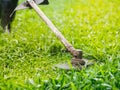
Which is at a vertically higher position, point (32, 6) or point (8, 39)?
point (32, 6)

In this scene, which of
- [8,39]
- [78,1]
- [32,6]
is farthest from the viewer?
[78,1]

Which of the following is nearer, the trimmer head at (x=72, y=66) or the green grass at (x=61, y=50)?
the green grass at (x=61, y=50)

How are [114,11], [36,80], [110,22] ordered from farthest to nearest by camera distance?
[114,11] → [110,22] → [36,80]

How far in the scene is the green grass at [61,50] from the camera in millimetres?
4082

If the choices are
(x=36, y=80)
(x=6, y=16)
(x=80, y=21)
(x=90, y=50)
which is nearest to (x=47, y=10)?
(x=80, y=21)

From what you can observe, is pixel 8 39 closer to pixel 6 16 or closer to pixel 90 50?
pixel 6 16

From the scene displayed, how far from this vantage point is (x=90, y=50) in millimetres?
5559

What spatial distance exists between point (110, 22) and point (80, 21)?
560mm

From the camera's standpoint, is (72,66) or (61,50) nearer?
(72,66)

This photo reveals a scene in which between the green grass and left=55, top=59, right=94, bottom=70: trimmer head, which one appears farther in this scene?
left=55, top=59, right=94, bottom=70: trimmer head

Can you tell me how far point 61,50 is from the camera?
562 centimetres

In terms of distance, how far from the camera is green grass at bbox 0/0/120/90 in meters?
4.08

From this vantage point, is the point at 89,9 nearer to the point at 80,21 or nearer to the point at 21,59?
the point at 80,21

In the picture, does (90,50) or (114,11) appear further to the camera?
(114,11)
